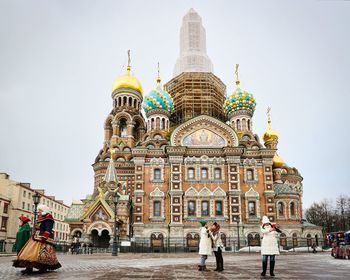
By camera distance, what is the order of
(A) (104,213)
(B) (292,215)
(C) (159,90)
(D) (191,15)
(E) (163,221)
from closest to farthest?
(A) (104,213)
(E) (163,221)
(B) (292,215)
(C) (159,90)
(D) (191,15)

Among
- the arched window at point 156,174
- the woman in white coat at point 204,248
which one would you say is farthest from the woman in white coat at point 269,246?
the arched window at point 156,174

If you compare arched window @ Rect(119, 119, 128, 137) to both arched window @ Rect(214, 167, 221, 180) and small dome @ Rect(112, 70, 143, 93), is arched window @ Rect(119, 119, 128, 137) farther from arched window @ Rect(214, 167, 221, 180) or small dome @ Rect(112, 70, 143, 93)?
arched window @ Rect(214, 167, 221, 180)

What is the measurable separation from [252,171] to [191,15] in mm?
28916

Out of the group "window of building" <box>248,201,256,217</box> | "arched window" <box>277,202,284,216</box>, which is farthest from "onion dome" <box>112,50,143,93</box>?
"arched window" <box>277,202,284,216</box>

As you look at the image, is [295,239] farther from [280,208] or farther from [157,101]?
[157,101]

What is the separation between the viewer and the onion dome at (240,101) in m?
42.5

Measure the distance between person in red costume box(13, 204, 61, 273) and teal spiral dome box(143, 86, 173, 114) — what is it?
33.2 metres

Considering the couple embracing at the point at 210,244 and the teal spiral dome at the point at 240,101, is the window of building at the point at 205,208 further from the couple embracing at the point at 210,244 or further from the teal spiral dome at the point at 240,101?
the couple embracing at the point at 210,244

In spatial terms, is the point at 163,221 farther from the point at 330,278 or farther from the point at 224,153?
the point at 330,278

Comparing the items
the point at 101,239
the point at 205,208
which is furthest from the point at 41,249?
the point at 205,208

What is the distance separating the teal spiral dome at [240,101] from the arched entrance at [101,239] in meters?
20.6

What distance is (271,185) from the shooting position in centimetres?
3694

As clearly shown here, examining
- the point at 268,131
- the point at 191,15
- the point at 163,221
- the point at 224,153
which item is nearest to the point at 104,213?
the point at 163,221

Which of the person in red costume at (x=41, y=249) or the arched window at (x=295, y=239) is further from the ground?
the person in red costume at (x=41, y=249)
